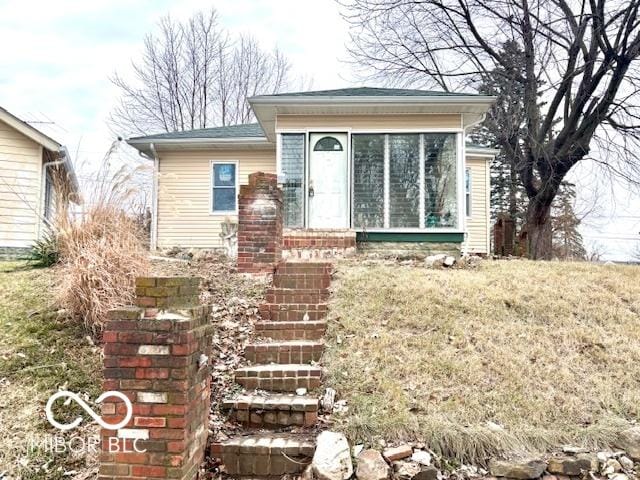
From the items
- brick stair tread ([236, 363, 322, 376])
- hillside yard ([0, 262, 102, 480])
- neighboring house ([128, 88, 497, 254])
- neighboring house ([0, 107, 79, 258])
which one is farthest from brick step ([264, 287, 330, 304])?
neighboring house ([0, 107, 79, 258])

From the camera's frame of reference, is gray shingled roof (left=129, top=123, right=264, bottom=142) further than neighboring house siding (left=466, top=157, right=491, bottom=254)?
No

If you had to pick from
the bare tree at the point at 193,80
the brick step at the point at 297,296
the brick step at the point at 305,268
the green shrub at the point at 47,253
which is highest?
the bare tree at the point at 193,80

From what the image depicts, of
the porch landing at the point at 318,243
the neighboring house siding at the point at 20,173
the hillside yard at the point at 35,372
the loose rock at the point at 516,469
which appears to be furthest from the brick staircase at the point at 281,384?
the neighboring house siding at the point at 20,173

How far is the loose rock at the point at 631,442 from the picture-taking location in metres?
3.44

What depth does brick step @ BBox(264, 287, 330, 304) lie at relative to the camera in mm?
5438

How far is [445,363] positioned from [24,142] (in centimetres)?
1027

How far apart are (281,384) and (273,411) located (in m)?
0.39

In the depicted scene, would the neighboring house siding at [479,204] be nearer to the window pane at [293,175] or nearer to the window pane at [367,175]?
the window pane at [367,175]

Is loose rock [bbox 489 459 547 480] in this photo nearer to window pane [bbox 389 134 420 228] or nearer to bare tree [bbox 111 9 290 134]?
window pane [bbox 389 134 420 228]

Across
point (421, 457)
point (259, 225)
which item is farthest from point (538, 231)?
point (421, 457)

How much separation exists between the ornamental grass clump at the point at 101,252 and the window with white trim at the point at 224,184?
6889 millimetres

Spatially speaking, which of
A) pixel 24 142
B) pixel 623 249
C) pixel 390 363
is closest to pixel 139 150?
pixel 24 142

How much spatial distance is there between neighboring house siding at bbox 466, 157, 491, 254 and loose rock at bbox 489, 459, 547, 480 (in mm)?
10578

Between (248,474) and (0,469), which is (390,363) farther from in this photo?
(0,469)
